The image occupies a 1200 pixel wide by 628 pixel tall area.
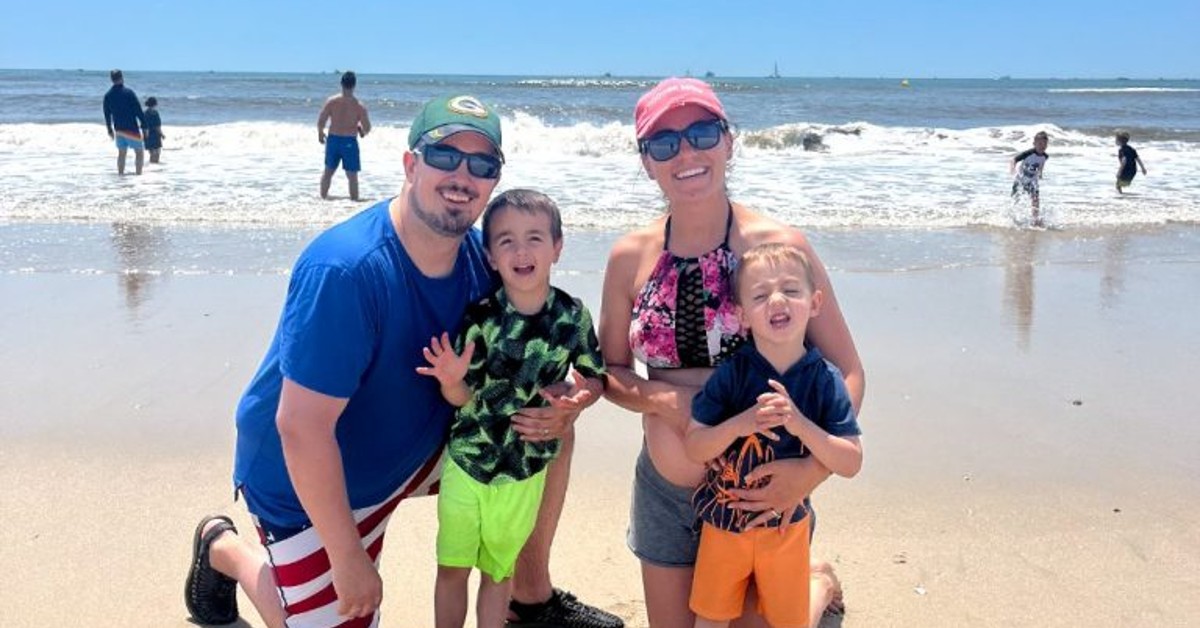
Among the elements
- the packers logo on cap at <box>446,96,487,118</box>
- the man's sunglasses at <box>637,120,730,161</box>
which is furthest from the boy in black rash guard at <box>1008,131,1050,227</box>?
the packers logo on cap at <box>446,96,487,118</box>

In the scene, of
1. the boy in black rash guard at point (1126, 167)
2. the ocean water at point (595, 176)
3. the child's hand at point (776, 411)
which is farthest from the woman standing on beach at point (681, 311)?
the boy in black rash guard at point (1126, 167)

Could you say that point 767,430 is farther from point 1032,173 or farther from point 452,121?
point 1032,173

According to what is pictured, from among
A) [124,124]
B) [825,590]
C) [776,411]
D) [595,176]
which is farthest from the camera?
[595,176]

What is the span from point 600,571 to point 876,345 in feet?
10.7

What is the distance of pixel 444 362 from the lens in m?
2.59

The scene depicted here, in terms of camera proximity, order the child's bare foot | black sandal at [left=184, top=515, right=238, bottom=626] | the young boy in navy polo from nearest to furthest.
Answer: the young boy in navy polo
the child's bare foot
black sandal at [left=184, top=515, right=238, bottom=626]

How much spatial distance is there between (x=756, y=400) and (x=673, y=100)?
89 cm

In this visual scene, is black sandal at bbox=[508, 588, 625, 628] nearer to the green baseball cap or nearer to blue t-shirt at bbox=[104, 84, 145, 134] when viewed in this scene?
the green baseball cap

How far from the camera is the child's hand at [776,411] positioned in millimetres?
2436

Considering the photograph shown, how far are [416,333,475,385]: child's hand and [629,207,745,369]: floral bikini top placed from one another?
1.86 feet

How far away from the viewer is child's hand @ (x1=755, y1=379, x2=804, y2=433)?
244 centimetres

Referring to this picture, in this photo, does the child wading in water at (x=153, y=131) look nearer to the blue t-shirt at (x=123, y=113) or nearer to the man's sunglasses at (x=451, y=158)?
the blue t-shirt at (x=123, y=113)

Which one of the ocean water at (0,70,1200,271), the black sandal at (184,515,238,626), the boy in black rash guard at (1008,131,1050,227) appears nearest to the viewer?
the black sandal at (184,515,238,626)

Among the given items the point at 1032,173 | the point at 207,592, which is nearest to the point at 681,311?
the point at 207,592
